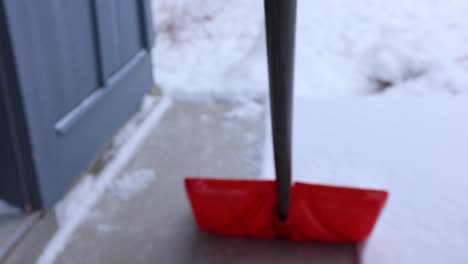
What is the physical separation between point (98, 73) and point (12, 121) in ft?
1.57

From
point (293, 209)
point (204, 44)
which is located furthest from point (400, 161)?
point (204, 44)

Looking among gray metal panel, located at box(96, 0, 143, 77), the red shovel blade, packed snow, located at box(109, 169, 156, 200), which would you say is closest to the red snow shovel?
the red shovel blade

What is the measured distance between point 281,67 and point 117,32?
108 cm

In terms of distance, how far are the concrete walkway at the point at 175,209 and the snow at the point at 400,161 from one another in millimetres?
147

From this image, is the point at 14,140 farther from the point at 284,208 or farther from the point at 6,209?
the point at 284,208

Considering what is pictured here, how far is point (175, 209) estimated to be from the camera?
4.23ft

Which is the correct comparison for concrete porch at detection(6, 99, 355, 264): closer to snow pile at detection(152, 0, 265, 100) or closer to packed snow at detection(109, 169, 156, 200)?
packed snow at detection(109, 169, 156, 200)

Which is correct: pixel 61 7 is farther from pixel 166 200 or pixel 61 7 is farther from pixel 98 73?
pixel 166 200

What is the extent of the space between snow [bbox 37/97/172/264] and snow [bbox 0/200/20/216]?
111mm

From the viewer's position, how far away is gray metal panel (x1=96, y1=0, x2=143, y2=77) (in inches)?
59.3

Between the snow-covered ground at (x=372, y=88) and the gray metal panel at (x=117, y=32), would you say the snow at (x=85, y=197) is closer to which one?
the gray metal panel at (x=117, y=32)

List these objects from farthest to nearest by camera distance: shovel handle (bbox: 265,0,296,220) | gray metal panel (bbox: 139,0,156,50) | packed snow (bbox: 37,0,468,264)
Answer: gray metal panel (bbox: 139,0,156,50) → packed snow (bbox: 37,0,468,264) → shovel handle (bbox: 265,0,296,220)

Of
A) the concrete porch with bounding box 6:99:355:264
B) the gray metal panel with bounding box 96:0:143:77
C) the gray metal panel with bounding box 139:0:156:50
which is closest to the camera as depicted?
the concrete porch with bounding box 6:99:355:264

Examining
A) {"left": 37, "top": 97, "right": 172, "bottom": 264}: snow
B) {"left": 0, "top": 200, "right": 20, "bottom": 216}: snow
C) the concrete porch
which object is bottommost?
the concrete porch
